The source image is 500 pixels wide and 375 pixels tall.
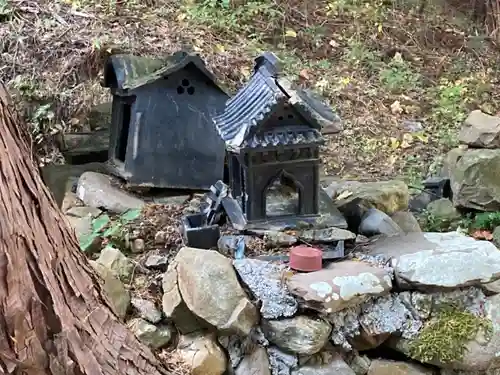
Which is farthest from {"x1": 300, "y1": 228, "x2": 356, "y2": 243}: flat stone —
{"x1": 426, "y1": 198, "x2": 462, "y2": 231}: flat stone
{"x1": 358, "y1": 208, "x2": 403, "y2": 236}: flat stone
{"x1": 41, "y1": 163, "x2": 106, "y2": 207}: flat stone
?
{"x1": 41, "y1": 163, "x2": 106, "y2": 207}: flat stone

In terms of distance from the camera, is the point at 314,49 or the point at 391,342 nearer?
the point at 391,342

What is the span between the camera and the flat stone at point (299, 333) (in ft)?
6.80

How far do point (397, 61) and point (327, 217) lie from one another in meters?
3.03

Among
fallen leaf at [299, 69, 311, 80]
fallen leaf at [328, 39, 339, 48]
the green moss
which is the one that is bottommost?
the green moss

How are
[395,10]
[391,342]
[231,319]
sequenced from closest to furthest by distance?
1. [231,319]
2. [391,342]
3. [395,10]

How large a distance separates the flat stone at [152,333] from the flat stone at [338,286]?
16.4 inches

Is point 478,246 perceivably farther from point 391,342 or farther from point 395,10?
point 395,10

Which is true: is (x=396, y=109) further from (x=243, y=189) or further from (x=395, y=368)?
(x=395, y=368)

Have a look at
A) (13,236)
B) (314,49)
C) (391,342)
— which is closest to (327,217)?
(391,342)

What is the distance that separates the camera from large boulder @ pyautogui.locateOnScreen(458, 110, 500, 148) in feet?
11.4

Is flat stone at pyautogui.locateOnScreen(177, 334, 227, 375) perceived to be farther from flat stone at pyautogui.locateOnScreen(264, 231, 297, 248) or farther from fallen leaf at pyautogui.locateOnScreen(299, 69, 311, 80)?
fallen leaf at pyautogui.locateOnScreen(299, 69, 311, 80)

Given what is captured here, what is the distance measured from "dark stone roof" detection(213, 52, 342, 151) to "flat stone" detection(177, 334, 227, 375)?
61 centimetres

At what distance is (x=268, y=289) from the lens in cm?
210

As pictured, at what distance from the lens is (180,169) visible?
2.95 metres
